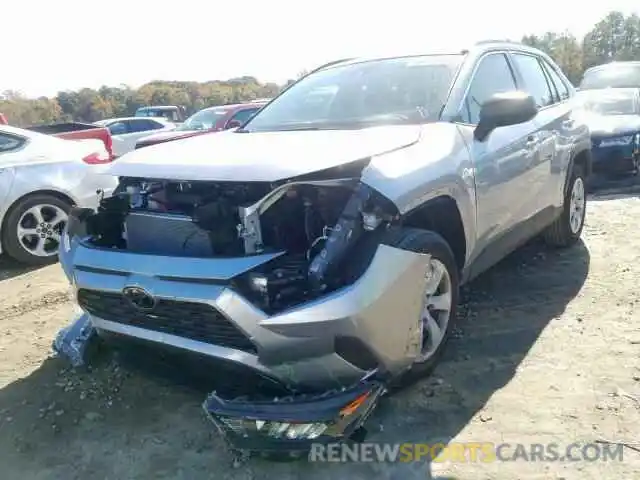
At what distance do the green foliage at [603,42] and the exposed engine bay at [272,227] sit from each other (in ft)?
175

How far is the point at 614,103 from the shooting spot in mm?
9969

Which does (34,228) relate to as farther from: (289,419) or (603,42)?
(603,42)

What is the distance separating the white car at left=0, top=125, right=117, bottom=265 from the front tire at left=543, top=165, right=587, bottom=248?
13.7ft

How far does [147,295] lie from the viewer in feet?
8.43

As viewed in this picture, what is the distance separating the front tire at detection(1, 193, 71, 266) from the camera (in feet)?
19.2

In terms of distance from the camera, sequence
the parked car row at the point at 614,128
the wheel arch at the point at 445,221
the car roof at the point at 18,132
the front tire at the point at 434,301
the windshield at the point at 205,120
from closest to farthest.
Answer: the front tire at the point at 434,301
the wheel arch at the point at 445,221
the car roof at the point at 18,132
the parked car row at the point at 614,128
the windshield at the point at 205,120

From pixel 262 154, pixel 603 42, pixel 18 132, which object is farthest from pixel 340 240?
pixel 603 42

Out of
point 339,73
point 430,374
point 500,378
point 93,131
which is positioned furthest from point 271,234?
point 93,131

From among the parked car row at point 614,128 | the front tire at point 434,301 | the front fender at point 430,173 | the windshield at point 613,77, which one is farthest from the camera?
the windshield at point 613,77

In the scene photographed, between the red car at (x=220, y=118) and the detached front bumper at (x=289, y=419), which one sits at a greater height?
the red car at (x=220, y=118)

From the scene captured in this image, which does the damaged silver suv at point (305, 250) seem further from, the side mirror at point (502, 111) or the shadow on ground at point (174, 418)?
the shadow on ground at point (174, 418)

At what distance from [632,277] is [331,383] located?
3.11 metres

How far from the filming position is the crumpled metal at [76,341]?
3.19 meters

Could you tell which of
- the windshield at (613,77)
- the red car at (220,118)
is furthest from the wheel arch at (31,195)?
the windshield at (613,77)
